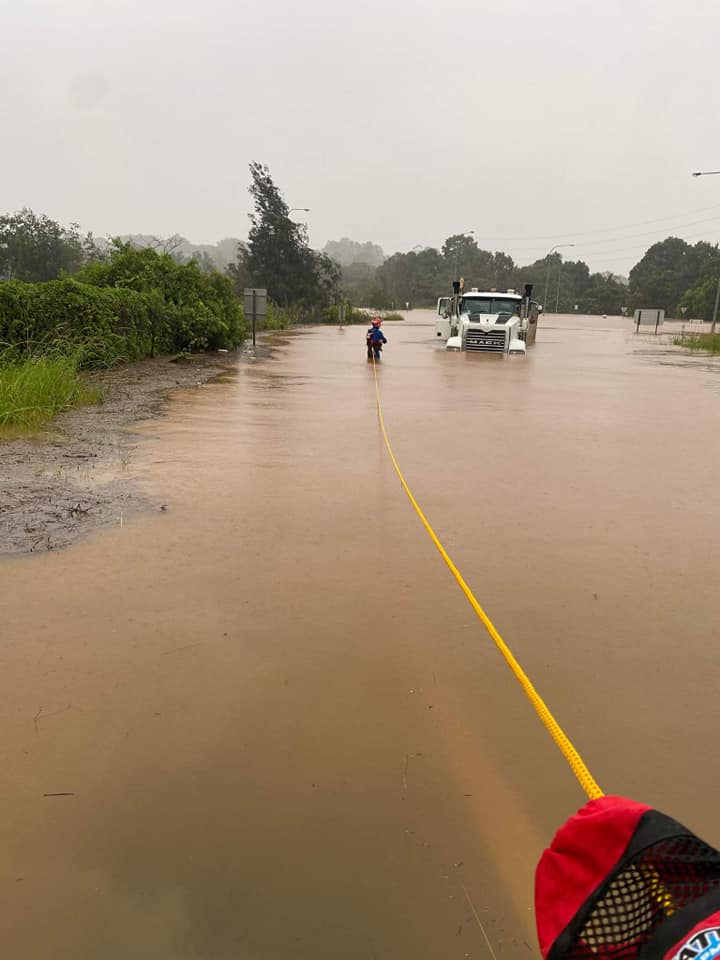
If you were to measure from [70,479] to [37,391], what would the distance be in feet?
14.7

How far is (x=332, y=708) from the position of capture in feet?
11.2

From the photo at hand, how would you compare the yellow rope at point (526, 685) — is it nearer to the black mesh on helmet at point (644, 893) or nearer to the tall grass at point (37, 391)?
the black mesh on helmet at point (644, 893)

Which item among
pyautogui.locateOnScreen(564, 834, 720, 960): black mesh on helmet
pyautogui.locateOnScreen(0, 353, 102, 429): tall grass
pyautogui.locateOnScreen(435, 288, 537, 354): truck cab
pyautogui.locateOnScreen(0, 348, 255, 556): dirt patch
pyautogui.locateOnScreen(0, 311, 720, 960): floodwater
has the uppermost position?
pyautogui.locateOnScreen(435, 288, 537, 354): truck cab

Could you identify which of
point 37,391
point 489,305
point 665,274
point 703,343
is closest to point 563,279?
point 665,274

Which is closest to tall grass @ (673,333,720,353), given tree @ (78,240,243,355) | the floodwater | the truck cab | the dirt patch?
the truck cab

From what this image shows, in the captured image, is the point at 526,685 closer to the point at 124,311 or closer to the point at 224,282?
the point at 124,311

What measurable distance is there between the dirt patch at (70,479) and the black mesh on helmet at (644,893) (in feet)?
16.4

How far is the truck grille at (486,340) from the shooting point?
84.3 ft

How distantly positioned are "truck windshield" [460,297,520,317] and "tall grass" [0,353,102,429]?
54.8 feet

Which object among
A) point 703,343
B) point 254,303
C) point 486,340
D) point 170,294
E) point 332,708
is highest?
point 170,294

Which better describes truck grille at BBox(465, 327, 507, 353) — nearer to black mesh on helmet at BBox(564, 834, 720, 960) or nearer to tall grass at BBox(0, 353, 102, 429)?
tall grass at BBox(0, 353, 102, 429)

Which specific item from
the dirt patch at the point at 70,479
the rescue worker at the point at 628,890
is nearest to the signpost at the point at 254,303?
the dirt patch at the point at 70,479

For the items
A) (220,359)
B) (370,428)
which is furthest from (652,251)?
(370,428)

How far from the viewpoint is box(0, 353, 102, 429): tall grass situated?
1038 centimetres
